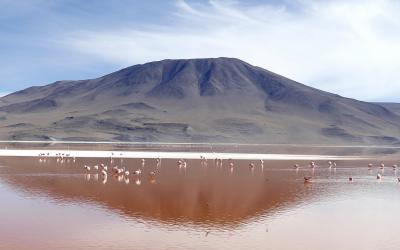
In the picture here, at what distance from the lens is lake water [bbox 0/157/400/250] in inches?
891

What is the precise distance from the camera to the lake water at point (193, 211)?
22.6m

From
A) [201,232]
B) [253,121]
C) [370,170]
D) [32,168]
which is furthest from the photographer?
[253,121]

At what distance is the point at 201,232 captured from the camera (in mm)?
24000

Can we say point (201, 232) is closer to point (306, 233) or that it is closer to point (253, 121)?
point (306, 233)

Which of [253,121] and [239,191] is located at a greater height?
[253,121]

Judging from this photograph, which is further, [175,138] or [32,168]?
[175,138]

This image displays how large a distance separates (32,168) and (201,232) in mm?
30909

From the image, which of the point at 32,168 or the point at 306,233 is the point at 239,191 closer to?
the point at 306,233

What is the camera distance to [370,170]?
60844mm

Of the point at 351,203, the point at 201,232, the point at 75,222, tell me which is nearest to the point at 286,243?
the point at 201,232

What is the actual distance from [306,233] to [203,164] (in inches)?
1467

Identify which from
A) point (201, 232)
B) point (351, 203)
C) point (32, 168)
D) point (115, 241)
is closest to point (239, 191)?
point (351, 203)

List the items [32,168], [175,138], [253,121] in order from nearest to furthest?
[32,168] < [175,138] < [253,121]

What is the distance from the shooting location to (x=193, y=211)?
96.7 feet
